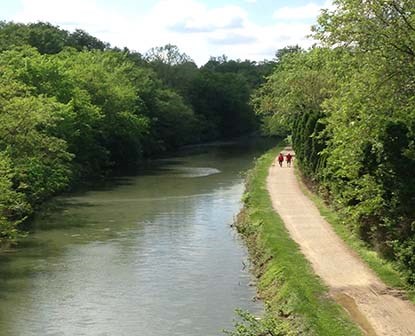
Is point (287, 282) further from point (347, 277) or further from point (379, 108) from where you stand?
point (379, 108)

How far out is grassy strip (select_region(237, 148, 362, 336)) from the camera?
1908cm

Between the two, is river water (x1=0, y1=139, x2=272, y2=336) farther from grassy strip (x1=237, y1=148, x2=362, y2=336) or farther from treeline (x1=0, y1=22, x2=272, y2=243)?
treeline (x1=0, y1=22, x2=272, y2=243)

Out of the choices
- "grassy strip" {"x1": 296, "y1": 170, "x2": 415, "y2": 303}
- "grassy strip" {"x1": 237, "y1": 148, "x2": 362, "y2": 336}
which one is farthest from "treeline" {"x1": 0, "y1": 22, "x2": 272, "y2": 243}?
"grassy strip" {"x1": 296, "y1": 170, "x2": 415, "y2": 303}

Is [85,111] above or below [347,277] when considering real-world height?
above

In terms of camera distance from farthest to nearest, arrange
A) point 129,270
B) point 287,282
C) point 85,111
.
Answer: point 85,111, point 129,270, point 287,282

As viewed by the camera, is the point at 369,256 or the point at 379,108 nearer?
the point at 379,108

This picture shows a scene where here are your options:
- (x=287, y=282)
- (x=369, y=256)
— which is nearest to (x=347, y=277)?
(x=287, y=282)

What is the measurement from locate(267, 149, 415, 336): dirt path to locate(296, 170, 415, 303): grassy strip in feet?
0.86

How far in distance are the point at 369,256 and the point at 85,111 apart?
38996 millimetres

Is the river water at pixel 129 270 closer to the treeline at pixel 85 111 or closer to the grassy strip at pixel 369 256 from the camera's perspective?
the treeline at pixel 85 111

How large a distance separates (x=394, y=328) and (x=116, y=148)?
189ft

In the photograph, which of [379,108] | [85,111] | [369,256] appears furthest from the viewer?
[85,111]

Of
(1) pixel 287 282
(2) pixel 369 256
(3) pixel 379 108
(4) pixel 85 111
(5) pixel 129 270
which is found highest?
(4) pixel 85 111

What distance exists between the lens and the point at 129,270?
2880cm
